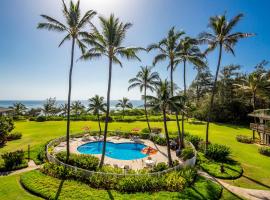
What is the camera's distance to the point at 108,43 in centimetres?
1709

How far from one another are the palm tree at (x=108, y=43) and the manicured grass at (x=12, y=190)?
6177mm

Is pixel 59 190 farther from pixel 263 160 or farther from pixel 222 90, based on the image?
pixel 222 90

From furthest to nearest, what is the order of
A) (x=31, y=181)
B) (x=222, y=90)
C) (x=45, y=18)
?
(x=222, y=90)
(x=45, y=18)
(x=31, y=181)

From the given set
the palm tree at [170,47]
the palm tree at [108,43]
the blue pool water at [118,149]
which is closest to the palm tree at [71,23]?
the palm tree at [108,43]

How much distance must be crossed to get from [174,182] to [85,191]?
20.8ft

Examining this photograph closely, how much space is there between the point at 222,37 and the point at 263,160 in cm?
1490

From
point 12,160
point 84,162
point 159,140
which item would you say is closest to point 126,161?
point 84,162

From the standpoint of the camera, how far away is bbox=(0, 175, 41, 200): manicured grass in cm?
1245

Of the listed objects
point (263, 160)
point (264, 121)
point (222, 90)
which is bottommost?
point (263, 160)

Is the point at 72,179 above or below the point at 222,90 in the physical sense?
below

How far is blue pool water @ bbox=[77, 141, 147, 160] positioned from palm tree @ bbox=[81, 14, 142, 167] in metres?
7.24

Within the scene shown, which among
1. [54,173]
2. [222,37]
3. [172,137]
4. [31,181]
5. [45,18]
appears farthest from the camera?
[172,137]

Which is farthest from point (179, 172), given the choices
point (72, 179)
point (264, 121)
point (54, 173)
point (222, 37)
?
point (264, 121)

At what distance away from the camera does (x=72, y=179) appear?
14.8 meters
